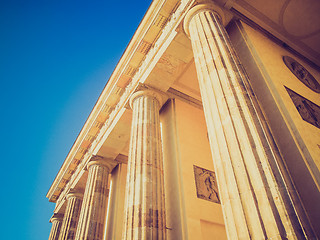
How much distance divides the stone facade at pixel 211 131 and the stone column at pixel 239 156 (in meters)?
0.01

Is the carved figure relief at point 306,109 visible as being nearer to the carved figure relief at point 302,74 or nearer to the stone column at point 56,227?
the carved figure relief at point 302,74

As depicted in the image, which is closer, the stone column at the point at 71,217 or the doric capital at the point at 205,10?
the doric capital at the point at 205,10

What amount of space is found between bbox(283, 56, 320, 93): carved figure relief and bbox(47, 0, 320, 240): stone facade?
58mm

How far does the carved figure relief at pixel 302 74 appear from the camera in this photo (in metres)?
7.52

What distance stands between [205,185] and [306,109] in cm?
396

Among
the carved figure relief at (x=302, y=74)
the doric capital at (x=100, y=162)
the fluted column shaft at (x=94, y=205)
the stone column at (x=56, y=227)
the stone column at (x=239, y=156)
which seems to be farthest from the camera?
the stone column at (x=56, y=227)

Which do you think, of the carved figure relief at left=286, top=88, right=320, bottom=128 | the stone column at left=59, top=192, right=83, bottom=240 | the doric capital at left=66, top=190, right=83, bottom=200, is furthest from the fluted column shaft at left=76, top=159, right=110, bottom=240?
the carved figure relief at left=286, top=88, right=320, bottom=128

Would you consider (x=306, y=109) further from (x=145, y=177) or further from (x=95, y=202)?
(x=95, y=202)

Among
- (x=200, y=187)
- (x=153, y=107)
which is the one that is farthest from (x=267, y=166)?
(x=153, y=107)

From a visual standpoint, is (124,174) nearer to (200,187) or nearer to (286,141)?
(200,187)

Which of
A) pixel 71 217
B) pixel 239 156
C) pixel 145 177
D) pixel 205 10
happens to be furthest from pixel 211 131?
pixel 71 217

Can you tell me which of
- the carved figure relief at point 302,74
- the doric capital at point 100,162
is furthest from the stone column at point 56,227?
the carved figure relief at point 302,74

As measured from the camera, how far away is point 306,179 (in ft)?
12.9

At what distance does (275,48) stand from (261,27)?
36.5 inches
